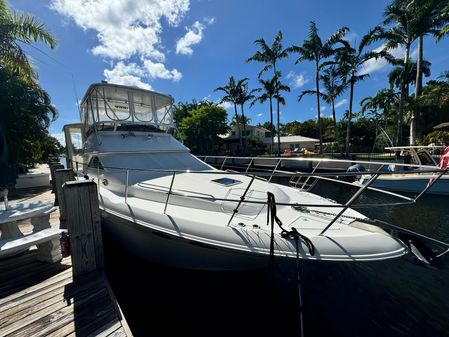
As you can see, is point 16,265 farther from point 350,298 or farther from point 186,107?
point 186,107

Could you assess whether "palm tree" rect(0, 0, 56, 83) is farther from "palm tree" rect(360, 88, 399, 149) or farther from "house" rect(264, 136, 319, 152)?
"house" rect(264, 136, 319, 152)

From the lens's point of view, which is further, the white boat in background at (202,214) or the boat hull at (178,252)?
the boat hull at (178,252)

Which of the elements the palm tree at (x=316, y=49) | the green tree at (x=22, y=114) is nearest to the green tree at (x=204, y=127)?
the palm tree at (x=316, y=49)

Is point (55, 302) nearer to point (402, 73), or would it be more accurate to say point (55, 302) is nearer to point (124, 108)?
point (124, 108)

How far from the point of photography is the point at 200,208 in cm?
345

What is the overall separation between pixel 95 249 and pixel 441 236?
25.9 feet

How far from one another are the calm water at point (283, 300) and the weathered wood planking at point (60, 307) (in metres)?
0.72

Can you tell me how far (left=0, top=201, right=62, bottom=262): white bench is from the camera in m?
3.04

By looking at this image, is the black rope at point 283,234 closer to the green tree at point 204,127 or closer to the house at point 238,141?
the green tree at point 204,127

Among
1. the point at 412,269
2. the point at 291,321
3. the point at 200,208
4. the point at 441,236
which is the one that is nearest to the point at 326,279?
the point at 291,321

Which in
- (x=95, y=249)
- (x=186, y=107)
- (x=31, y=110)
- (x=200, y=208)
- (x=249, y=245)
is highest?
(x=186, y=107)

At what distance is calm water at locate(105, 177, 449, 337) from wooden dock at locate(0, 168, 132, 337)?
721mm

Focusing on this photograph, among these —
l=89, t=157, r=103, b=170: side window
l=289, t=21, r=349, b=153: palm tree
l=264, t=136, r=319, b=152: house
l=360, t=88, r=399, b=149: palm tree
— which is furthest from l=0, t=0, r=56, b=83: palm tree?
l=264, t=136, r=319, b=152: house

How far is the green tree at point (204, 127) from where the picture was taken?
28.2m
